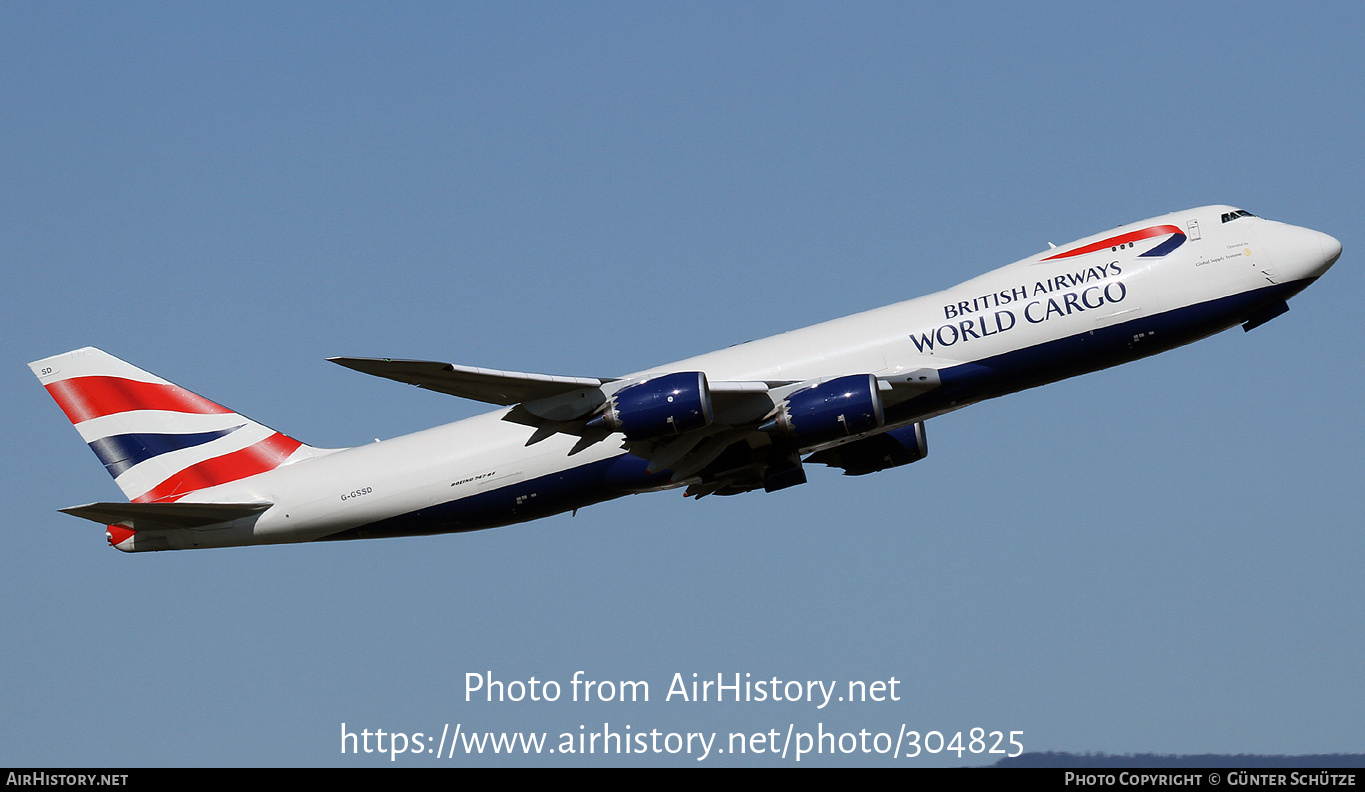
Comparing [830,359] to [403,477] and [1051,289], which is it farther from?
[403,477]

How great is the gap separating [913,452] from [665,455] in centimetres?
850

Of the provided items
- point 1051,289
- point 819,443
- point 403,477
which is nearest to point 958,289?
point 1051,289

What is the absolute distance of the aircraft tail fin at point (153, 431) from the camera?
41.5 metres

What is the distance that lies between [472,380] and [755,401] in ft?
24.3

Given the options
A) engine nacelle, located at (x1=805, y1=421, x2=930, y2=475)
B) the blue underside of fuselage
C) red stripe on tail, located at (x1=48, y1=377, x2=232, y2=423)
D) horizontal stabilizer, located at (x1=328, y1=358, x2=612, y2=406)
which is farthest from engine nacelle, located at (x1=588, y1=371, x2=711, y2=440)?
red stripe on tail, located at (x1=48, y1=377, x2=232, y2=423)

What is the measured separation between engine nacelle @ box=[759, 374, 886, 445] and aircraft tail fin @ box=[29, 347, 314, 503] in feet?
49.9

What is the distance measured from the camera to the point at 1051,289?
35812mm

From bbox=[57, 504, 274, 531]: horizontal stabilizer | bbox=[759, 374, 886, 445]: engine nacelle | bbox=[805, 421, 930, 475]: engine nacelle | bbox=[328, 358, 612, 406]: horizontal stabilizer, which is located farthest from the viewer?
bbox=[805, 421, 930, 475]: engine nacelle

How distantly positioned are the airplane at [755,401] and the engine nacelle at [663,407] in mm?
40

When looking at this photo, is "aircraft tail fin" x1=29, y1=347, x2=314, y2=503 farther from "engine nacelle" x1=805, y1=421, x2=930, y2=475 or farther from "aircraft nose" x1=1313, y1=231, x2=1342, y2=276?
"aircraft nose" x1=1313, y1=231, x2=1342, y2=276

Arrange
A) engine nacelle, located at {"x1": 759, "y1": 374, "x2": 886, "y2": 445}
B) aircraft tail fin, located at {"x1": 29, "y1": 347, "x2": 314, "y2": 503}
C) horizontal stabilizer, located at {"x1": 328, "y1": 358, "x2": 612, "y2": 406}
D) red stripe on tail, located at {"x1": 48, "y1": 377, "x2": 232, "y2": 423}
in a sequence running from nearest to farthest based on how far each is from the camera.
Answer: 1. horizontal stabilizer, located at {"x1": 328, "y1": 358, "x2": 612, "y2": 406}
2. engine nacelle, located at {"x1": 759, "y1": 374, "x2": 886, "y2": 445}
3. aircraft tail fin, located at {"x1": 29, "y1": 347, "x2": 314, "y2": 503}
4. red stripe on tail, located at {"x1": 48, "y1": 377, "x2": 232, "y2": 423}

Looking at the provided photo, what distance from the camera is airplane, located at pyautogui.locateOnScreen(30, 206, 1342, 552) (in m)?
34.7

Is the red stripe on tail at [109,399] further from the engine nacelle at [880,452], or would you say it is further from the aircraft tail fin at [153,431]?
the engine nacelle at [880,452]

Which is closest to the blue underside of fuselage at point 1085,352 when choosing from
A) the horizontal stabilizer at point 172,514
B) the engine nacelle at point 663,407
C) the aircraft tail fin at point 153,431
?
the engine nacelle at point 663,407
